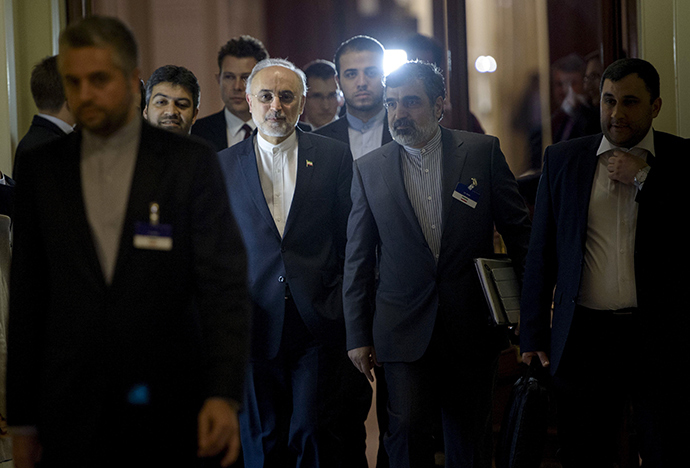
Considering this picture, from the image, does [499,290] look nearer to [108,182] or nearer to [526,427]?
[526,427]

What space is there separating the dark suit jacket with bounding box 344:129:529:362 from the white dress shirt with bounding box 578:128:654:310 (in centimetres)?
31

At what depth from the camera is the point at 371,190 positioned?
2.98m

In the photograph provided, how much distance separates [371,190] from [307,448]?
1062mm

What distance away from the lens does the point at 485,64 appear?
14.4 feet

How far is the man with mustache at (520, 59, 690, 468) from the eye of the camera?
2561mm

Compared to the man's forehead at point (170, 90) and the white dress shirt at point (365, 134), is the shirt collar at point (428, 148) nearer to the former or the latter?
the white dress shirt at point (365, 134)

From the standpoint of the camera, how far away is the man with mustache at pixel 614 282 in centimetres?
256

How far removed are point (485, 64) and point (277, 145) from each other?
179cm

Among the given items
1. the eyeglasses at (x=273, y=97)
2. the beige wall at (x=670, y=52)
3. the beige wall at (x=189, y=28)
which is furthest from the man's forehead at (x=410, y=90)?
the beige wall at (x=189, y=28)

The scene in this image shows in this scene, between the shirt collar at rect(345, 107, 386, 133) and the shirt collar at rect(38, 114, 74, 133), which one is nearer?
the shirt collar at rect(38, 114, 74, 133)

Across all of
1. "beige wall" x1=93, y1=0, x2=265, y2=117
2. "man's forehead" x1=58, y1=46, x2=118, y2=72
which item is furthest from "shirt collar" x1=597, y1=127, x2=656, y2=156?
"beige wall" x1=93, y1=0, x2=265, y2=117

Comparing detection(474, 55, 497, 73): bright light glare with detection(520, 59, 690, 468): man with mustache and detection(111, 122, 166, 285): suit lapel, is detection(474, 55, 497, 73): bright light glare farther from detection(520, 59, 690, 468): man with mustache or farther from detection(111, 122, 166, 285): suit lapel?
detection(111, 122, 166, 285): suit lapel

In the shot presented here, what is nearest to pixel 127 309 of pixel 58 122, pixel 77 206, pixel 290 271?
pixel 77 206

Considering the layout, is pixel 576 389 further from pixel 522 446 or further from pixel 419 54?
pixel 419 54
